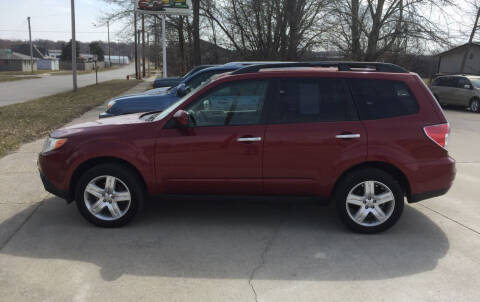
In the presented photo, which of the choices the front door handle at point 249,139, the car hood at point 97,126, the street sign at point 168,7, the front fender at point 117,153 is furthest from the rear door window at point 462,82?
the front fender at point 117,153

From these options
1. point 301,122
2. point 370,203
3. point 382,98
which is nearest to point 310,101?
point 301,122

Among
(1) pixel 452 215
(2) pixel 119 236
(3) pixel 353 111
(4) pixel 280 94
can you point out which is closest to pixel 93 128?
(2) pixel 119 236

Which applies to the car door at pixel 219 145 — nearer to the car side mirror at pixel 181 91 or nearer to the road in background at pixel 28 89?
the car side mirror at pixel 181 91

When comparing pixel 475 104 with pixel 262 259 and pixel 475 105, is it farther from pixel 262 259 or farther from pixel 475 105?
pixel 262 259

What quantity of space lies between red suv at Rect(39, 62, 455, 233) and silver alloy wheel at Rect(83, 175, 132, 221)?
0.4 inches

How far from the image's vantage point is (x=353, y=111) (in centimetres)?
445

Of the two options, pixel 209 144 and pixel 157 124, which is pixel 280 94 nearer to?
pixel 209 144

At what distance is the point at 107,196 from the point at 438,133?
3.55 m

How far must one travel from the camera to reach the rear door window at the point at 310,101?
4426 mm

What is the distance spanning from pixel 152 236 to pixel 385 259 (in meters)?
2.32

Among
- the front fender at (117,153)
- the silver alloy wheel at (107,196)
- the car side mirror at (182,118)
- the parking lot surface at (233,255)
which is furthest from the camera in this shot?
the silver alloy wheel at (107,196)

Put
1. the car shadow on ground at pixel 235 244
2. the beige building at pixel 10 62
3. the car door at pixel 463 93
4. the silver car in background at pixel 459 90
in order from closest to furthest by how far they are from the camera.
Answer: the car shadow on ground at pixel 235 244 → the silver car in background at pixel 459 90 → the car door at pixel 463 93 → the beige building at pixel 10 62

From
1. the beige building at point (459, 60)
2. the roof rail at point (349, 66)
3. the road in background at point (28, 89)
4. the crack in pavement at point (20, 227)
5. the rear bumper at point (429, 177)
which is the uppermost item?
the beige building at point (459, 60)

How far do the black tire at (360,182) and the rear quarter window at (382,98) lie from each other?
0.59m
